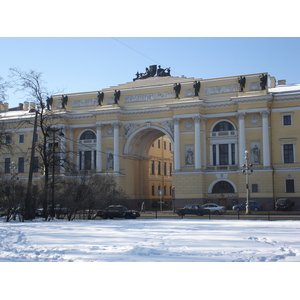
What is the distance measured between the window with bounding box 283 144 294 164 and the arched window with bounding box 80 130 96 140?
26338mm

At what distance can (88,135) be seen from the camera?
2501 inches

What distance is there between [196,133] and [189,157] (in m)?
3.31

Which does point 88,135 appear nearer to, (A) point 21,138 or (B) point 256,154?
(A) point 21,138

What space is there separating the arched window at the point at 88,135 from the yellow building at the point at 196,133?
0.12m

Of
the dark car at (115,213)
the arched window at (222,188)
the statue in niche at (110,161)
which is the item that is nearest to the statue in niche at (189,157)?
the arched window at (222,188)

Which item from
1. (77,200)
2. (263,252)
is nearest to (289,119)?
(77,200)

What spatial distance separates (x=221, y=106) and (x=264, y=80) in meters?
6.16

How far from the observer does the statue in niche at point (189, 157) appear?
186 feet

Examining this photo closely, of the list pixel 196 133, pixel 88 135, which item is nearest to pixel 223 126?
pixel 196 133

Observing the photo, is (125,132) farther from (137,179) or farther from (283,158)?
(283,158)

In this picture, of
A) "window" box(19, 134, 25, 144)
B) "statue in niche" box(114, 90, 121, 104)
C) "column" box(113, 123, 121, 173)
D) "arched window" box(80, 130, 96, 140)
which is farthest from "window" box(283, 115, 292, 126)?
"window" box(19, 134, 25, 144)

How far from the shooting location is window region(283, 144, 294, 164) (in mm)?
53325

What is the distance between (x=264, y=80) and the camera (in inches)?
2085

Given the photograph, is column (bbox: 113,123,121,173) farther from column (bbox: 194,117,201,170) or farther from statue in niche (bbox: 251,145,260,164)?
statue in niche (bbox: 251,145,260,164)
